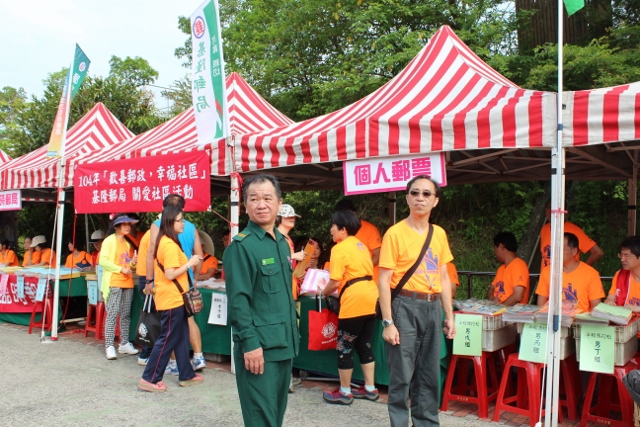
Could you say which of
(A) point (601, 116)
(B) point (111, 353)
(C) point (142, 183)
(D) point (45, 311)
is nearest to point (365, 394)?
(A) point (601, 116)

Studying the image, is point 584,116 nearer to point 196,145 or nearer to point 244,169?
point 244,169

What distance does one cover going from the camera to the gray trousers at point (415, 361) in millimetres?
3475

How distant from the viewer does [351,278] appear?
450 cm

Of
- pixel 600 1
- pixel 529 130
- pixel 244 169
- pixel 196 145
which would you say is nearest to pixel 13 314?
pixel 196 145

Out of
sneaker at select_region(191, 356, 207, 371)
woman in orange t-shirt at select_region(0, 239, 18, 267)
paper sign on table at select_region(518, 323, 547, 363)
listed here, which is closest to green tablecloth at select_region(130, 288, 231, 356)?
sneaker at select_region(191, 356, 207, 371)

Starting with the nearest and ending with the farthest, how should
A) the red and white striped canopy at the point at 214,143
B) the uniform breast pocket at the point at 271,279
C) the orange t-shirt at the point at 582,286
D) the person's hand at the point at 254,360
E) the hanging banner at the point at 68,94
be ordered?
the person's hand at the point at 254,360, the uniform breast pocket at the point at 271,279, the orange t-shirt at the point at 582,286, the red and white striped canopy at the point at 214,143, the hanging banner at the point at 68,94

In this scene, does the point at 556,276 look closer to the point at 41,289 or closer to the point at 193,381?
the point at 193,381

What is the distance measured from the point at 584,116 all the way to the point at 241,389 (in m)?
2.68

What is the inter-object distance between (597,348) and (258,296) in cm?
255

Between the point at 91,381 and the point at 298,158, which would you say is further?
the point at 91,381

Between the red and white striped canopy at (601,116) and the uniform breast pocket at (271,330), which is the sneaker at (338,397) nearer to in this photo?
the uniform breast pocket at (271,330)

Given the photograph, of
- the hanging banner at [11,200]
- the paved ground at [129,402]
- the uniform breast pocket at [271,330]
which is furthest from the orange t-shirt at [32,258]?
the uniform breast pocket at [271,330]

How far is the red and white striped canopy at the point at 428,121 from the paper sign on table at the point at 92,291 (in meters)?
3.28

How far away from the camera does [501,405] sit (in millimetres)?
4117
